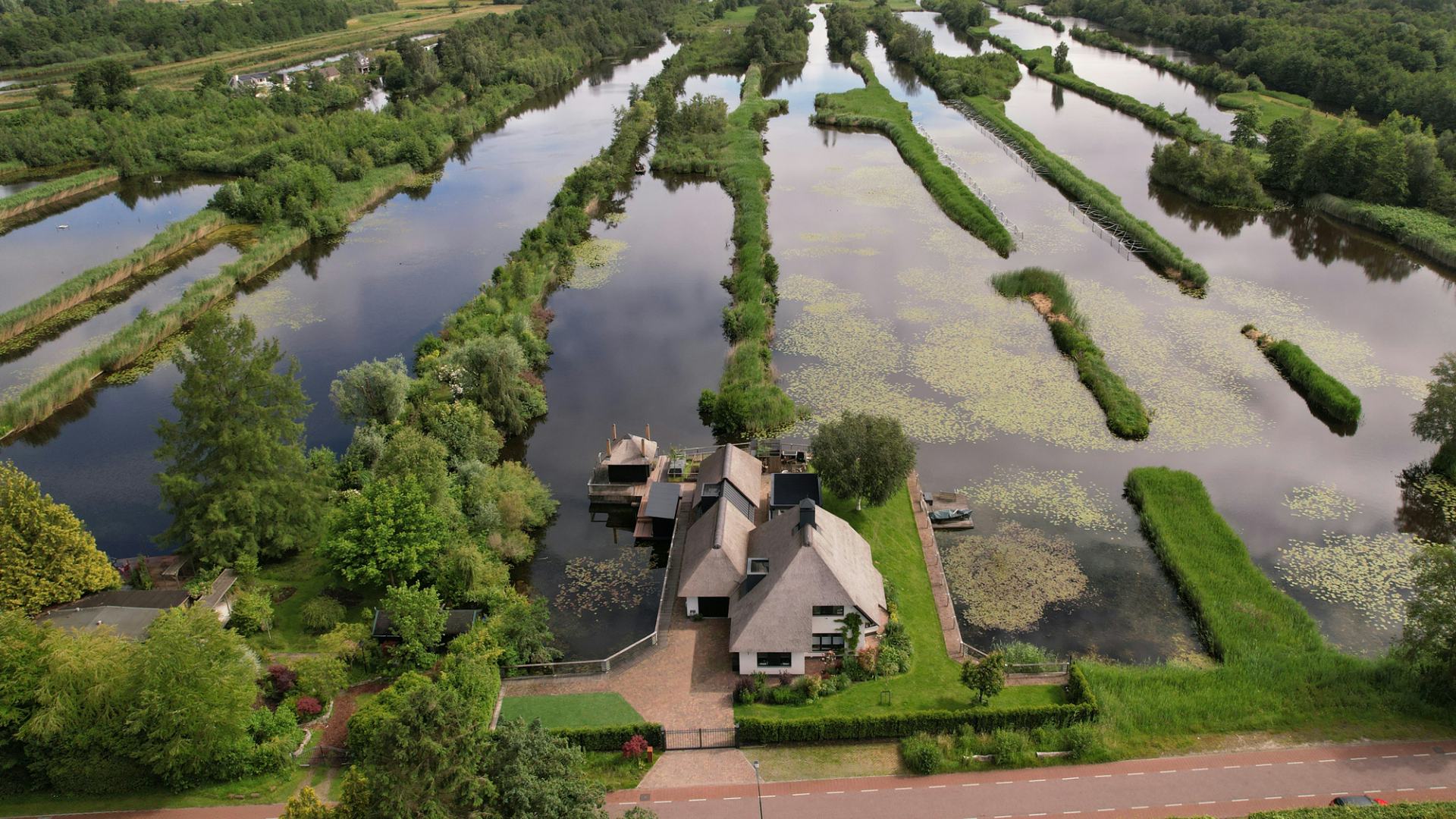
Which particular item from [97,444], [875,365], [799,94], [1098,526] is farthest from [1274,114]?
[97,444]

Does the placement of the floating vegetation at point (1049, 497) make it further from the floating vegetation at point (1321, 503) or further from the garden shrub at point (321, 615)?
the garden shrub at point (321, 615)

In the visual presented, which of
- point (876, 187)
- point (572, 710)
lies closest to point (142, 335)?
point (572, 710)

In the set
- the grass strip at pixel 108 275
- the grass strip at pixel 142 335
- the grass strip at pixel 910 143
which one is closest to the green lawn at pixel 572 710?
the grass strip at pixel 142 335

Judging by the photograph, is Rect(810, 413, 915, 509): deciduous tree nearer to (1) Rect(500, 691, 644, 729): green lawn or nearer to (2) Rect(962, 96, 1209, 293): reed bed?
(1) Rect(500, 691, 644, 729): green lawn

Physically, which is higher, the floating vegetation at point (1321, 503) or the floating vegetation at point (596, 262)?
the floating vegetation at point (596, 262)

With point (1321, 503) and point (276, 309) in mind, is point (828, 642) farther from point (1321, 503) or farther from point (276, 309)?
point (276, 309)

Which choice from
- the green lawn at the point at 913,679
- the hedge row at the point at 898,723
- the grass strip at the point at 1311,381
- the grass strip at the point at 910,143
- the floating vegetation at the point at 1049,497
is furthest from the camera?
the grass strip at the point at 910,143
